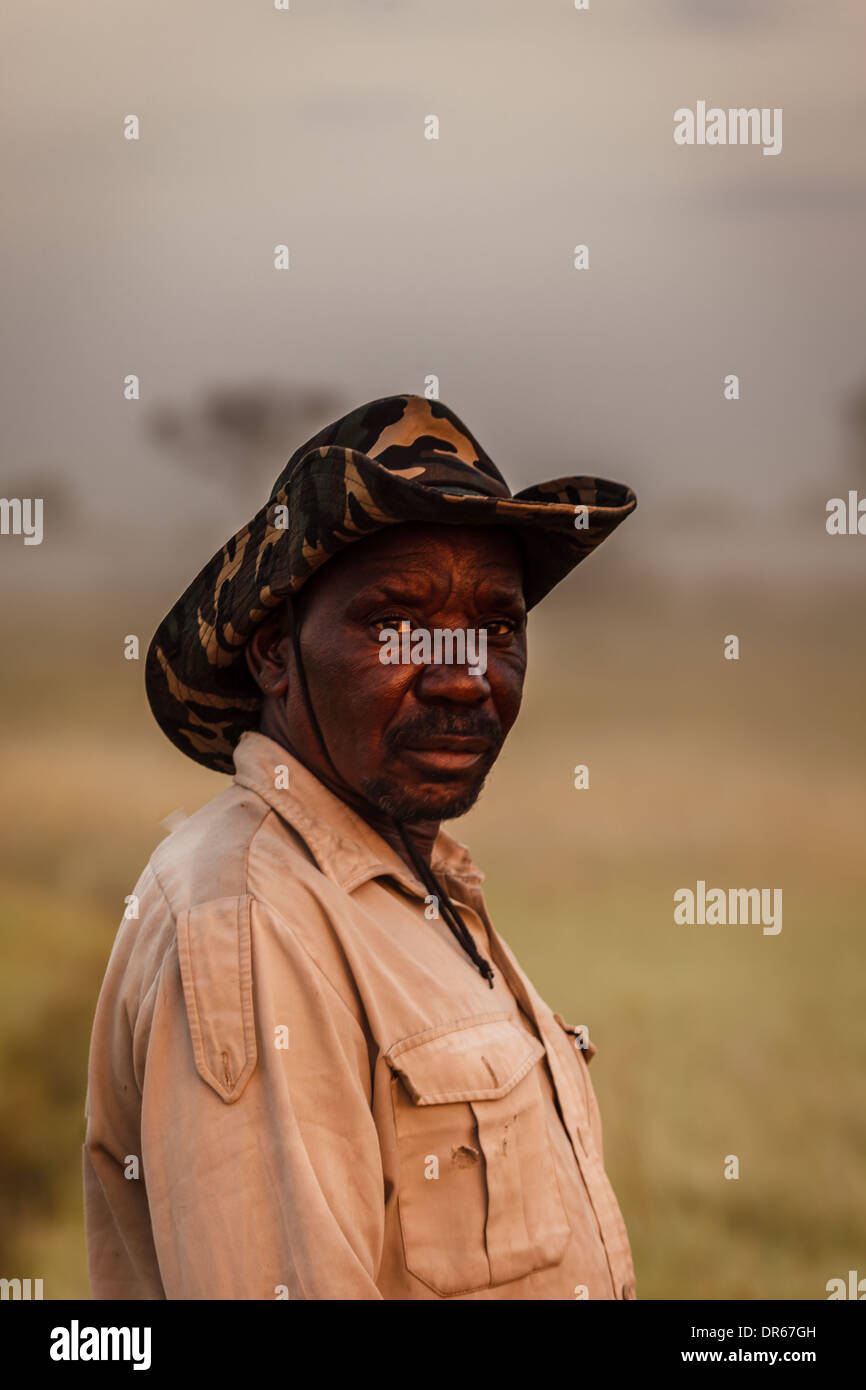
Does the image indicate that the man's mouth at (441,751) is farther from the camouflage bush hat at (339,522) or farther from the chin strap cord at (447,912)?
the camouflage bush hat at (339,522)

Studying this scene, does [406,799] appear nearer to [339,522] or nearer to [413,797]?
[413,797]

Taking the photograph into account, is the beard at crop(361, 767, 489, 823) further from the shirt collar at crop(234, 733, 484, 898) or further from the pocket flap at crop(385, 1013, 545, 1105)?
the pocket flap at crop(385, 1013, 545, 1105)

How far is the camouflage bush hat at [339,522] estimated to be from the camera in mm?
2791

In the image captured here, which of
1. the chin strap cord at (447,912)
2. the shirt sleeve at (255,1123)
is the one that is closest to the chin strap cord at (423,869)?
the chin strap cord at (447,912)

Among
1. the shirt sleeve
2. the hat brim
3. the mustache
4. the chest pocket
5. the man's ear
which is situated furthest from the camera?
the man's ear

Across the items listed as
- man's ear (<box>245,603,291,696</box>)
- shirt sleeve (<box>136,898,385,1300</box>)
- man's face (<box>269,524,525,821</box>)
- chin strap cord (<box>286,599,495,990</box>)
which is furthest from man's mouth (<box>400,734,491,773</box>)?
shirt sleeve (<box>136,898,385,1300</box>)

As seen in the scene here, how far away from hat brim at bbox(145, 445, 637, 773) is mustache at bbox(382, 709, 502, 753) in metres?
0.31

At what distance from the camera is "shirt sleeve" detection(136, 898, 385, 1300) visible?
2439mm

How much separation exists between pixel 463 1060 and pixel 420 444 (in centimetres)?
108

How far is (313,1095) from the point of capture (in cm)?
254

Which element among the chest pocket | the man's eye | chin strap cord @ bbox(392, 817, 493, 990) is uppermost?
the man's eye

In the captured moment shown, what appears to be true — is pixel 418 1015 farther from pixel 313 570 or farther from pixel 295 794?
pixel 313 570

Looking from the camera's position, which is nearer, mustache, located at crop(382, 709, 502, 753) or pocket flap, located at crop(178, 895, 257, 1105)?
pocket flap, located at crop(178, 895, 257, 1105)

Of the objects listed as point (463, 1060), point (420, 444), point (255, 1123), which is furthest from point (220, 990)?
point (420, 444)
